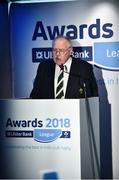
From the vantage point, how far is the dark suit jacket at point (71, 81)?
181 inches

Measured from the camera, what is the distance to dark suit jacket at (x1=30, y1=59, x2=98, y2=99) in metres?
4.59

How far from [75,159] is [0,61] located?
227cm

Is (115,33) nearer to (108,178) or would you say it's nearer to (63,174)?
(108,178)

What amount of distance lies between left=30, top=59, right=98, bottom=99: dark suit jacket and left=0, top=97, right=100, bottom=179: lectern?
1.91ft

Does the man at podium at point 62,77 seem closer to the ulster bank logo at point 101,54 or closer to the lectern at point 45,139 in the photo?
the ulster bank logo at point 101,54

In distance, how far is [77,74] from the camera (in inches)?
189

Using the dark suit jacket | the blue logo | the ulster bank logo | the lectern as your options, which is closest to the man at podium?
the dark suit jacket

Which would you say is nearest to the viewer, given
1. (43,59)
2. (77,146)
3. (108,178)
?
(77,146)

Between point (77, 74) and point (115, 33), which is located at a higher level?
point (115, 33)

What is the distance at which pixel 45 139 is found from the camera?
151 inches

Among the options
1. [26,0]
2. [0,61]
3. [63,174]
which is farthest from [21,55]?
[63,174]

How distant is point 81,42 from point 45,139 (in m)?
1.95

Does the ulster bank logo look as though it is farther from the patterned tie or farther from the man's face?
the patterned tie

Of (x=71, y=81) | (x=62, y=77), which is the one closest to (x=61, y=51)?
(x=62, y=77)
